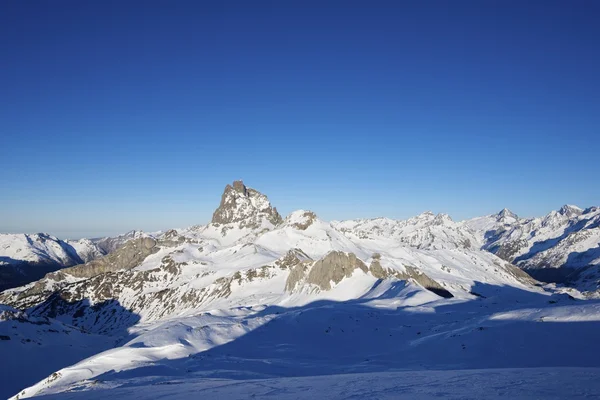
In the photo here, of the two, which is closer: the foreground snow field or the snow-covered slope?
the foreground snow field

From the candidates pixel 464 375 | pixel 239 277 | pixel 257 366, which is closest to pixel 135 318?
pixel 239 277

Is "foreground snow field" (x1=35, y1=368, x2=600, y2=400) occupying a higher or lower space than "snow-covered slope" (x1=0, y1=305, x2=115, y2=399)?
higher

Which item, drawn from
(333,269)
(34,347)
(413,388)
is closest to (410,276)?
(333,269)

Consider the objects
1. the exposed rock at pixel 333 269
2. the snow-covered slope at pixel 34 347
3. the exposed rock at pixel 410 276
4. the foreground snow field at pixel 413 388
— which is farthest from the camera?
the exposed rock at pixel 410 276

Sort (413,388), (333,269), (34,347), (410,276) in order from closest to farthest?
(413,388) < (34,347) < (333,269) < (410,276)

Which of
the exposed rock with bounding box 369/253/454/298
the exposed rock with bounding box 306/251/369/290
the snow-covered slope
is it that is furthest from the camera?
the exposed rock with bounding box 369/253/454/298

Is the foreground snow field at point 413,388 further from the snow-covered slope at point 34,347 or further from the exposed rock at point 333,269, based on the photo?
the exposed rock at point 333,269

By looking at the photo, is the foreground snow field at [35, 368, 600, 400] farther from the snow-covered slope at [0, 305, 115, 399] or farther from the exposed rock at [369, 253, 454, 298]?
the exposed rock at [369, 253, 454, 298]

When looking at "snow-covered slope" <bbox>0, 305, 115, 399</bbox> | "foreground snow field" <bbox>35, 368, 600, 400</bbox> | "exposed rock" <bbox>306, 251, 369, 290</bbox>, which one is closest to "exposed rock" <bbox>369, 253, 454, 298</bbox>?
"exposed rock" <bbox>306, 251, 369, 290</bbox>

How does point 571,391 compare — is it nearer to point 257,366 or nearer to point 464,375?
point 464,375

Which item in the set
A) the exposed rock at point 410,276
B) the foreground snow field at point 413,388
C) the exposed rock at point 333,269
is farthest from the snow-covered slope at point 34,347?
the exposed rock at point 410,276

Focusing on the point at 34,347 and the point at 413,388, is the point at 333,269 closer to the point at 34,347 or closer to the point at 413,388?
the point at 34,347
